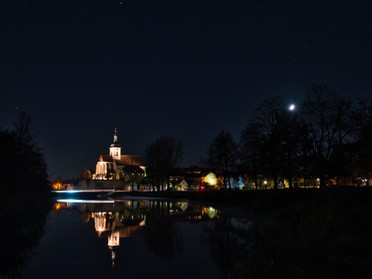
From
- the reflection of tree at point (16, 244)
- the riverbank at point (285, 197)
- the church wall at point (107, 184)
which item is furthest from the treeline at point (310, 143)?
the church wall at point (107, 184)

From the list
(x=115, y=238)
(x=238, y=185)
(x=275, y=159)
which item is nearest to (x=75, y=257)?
(x=115, y=238)

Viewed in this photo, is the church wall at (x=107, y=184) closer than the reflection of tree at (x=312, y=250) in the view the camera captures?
No

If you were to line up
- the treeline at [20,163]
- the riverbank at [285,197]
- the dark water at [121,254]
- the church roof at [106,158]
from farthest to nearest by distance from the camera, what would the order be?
the church roof at [106,158]
the treeline at [20,163]
the riverbank at [285,197]
the dark water at [121,254]

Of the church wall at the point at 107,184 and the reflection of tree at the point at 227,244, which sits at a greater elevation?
the church wall at the point at 107,184

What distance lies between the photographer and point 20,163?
4919 cm

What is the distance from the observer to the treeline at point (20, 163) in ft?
149

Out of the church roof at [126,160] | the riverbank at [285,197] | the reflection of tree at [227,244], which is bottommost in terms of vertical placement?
the reflection of tree at [227,244]

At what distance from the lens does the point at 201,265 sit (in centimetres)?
1527

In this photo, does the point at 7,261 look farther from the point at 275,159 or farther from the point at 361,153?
the point at 275,159

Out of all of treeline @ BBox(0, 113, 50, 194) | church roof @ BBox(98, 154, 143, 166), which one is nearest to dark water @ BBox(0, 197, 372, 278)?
treeline @ BBox(0, 113, 50, 194)

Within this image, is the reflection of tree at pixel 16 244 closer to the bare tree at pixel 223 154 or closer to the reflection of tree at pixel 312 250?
the reflection of tree at pixel 312 250

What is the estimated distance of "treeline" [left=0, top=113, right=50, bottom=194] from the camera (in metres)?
45.5

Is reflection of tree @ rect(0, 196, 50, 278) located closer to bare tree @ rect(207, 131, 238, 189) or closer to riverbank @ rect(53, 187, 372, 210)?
riverbank @ rect(53, 187, 372, 210)

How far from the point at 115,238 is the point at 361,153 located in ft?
85.6
